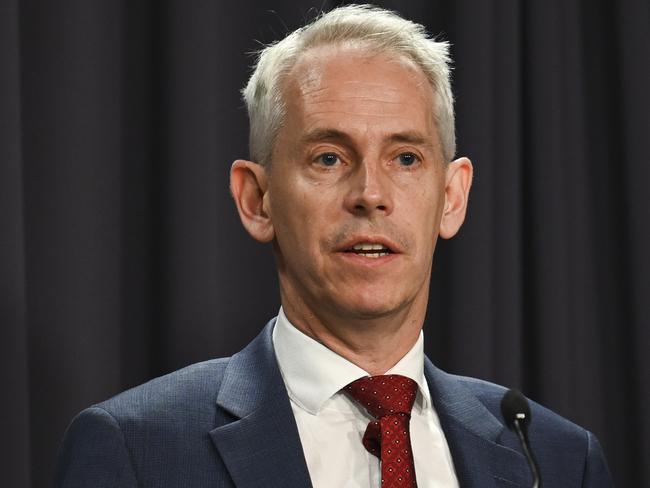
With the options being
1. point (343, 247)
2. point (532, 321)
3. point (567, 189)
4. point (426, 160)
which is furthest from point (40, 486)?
point (567, 189)

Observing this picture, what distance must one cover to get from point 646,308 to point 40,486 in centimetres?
151

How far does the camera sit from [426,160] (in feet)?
6.59

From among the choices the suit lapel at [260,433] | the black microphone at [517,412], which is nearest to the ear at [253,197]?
the suit lapel at [260,433]

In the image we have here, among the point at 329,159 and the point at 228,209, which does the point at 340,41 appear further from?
the point at 228,209

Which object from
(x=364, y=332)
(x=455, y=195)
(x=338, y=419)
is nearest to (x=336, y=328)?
(x=364, y=332)

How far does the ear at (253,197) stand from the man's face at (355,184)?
34 mm

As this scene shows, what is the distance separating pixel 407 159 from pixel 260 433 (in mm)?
536

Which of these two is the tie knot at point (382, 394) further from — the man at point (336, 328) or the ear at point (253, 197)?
the ear at point (253, 197)

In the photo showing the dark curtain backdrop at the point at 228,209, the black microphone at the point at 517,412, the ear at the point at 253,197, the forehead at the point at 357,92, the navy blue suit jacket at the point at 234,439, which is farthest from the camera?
the dark curtain backdrop at the point at 228,209

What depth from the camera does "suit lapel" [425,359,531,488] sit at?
2.01m

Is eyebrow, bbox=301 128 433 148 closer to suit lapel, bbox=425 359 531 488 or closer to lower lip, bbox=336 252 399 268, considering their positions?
lower lip, bbox=336 252 399 268

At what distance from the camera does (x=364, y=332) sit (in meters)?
2.00

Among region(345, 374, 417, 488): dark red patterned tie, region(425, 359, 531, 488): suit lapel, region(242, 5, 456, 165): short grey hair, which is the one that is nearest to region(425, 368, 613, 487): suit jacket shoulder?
region(425, 359, 531, 488): suit lapel

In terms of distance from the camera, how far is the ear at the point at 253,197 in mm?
2064
